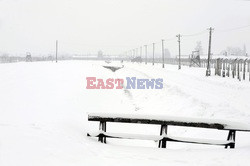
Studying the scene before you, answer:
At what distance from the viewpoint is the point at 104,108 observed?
54.1ft

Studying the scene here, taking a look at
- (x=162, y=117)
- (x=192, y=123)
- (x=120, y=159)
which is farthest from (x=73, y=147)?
(x=192, y=123)

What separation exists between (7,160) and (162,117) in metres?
3.55

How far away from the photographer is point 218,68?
28438mm

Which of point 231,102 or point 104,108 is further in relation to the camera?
point 104,108

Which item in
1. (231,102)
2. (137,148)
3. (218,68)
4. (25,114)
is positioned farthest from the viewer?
(218,68)

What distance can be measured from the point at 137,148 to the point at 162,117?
96cm

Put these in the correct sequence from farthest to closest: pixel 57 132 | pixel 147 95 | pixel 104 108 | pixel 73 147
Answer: pixel 147 95, pixel 104 108, pixel 57 132, pixel 73 147

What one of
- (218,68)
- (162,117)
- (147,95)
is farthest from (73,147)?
(218,68)

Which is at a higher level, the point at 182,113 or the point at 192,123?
the point at 192,123

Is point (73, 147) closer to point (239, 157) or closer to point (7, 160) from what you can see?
point (7, 160)

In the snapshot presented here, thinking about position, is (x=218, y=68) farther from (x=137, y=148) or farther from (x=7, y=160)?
(x=7, y=160)

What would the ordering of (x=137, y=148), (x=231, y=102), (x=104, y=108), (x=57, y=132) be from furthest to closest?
→ (x=104, y=108) → (x=231, y=102) → (x=57, y=132) → (x=137, y=148)

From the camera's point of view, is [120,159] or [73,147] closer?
[120,159]

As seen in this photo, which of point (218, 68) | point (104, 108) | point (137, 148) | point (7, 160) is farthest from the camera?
point (218, 68)
